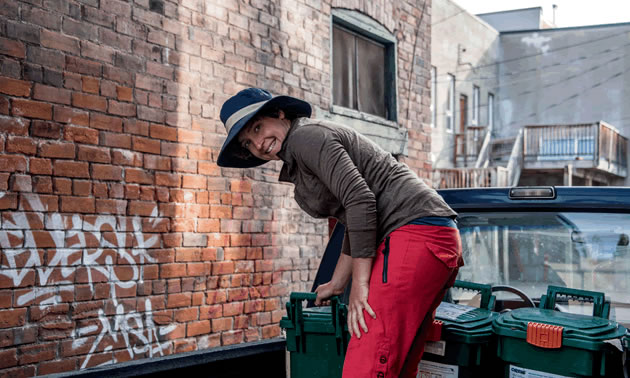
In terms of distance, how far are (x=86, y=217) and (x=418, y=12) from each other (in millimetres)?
5864

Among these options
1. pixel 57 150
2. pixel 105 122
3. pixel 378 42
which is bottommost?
pixel 57 150

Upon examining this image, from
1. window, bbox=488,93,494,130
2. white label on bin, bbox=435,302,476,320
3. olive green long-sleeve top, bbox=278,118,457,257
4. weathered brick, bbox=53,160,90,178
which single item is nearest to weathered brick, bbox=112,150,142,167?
weathered brick, bbox=53,160,90,178

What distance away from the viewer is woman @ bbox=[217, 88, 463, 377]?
232cm

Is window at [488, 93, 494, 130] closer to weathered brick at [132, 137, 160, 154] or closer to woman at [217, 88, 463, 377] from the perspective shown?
weathered brick at [132, 137, 160, 154]

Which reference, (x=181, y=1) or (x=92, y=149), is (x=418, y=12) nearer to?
(x=181, y=1)

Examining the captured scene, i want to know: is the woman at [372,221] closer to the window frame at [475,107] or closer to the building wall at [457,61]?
the building wall at [457,61]

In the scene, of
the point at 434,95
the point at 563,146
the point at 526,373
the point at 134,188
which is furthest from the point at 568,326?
the point at 563,146

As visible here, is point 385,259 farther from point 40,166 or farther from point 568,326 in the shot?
point 40,166

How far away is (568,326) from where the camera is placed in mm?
2500

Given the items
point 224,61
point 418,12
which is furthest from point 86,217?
point 418,12

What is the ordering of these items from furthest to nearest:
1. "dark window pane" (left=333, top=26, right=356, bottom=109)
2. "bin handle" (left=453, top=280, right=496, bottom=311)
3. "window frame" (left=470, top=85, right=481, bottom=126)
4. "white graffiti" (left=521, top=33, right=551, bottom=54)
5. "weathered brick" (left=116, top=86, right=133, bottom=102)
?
"white graffiti" (left=521, top=33, right=551, bottom=54) < "window frame" (left=470, top=85, right=481, bottom=126) < "dark window pane" (left=333, top=26, right=356, bottom=109) < "weathered brick" (left=116, top=86, right=133, bottom=102) < "bin handle" (left=453, top=280, right=496, bottom=311)

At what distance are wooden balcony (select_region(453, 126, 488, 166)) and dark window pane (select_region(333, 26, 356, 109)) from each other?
615 inches

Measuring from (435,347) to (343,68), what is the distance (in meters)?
5.77

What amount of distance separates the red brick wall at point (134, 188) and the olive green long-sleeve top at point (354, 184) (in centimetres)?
261
